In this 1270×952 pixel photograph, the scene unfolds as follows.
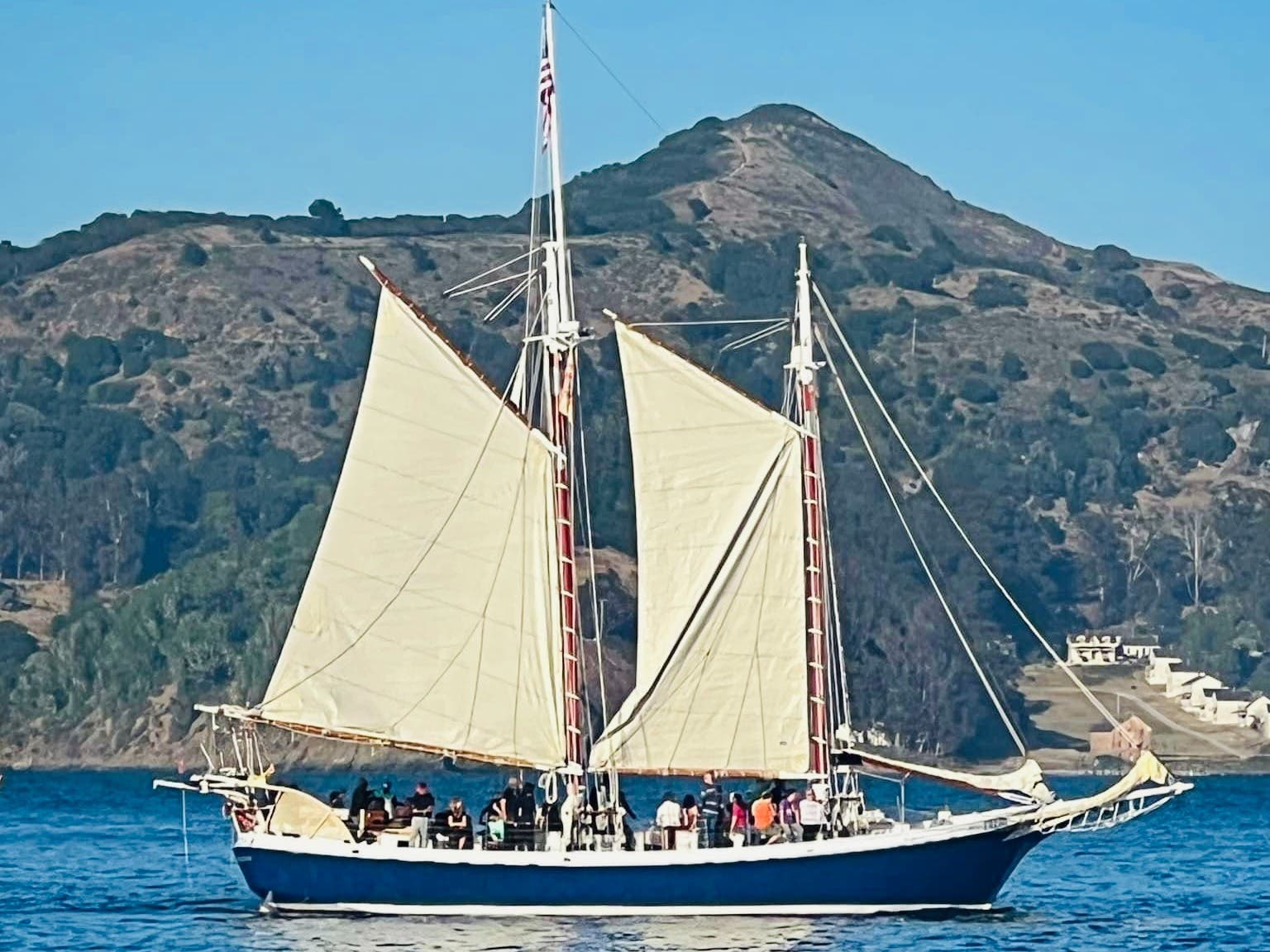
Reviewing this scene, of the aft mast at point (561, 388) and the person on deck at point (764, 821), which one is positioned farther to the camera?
the aft mast at point (561, 388)

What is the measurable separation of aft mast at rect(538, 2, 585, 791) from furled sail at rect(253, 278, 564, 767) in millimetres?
332

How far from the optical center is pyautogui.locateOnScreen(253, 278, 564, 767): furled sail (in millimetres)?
59562

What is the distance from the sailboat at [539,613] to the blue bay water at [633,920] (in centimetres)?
222

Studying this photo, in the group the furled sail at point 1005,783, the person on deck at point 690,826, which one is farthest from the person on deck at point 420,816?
the furled sail at point 1005,783

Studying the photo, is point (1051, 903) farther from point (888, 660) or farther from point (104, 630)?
point (104, 630)

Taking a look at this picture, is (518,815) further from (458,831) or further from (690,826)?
(690,826)

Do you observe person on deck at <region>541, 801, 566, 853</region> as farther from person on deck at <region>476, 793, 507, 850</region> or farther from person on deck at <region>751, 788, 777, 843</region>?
person on deck at <region>751, 788, 777, 843</region>

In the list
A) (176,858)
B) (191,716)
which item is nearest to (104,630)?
(191,716)

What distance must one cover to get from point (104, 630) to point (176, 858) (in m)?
117

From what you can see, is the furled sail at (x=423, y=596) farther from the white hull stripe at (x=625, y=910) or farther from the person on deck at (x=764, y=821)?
the person on deck at (x=764, y=821)

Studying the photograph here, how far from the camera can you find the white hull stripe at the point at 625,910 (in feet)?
186

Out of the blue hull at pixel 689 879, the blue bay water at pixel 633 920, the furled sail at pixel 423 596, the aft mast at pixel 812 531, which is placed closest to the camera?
the blue bay water at pixel 633 920

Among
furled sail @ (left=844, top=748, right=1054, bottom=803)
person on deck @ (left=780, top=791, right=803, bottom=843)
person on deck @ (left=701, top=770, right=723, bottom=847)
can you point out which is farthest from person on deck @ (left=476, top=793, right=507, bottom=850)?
furled sail @ (left=844, top=748, right=1054, bottom=803)

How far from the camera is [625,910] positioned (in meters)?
56.9
